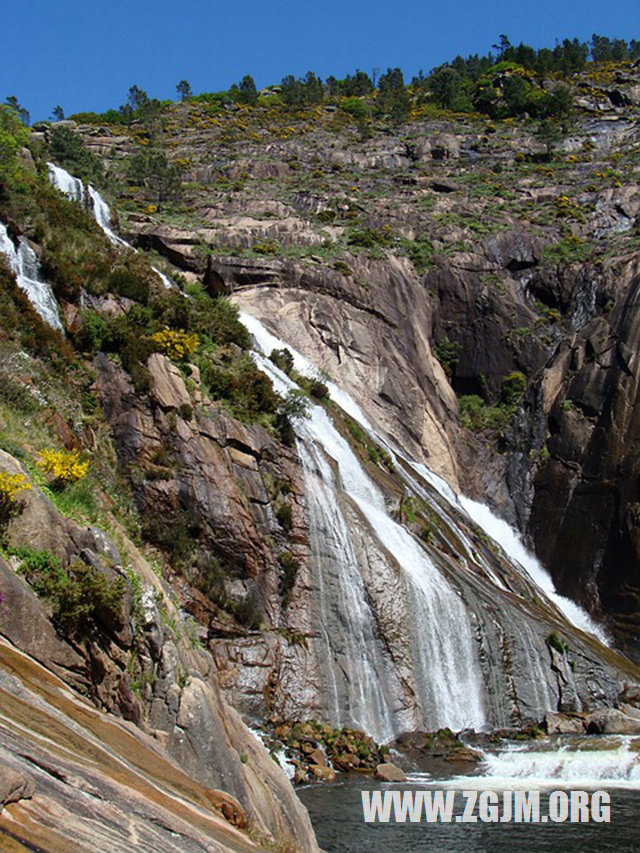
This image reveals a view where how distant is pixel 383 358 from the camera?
162 feet

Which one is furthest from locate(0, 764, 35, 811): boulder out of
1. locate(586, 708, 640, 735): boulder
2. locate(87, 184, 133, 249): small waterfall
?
locate(87, 184, 133, 249): small waterfall

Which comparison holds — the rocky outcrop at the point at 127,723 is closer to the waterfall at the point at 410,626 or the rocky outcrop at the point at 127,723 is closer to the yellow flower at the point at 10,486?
the yellow flower at the point at 10,486

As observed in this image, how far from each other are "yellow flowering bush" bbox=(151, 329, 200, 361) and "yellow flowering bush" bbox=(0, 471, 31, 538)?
16.3m

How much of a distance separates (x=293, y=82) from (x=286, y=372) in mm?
95400

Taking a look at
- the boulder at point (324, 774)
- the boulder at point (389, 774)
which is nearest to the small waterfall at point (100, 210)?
the boulder at point (324, 774)

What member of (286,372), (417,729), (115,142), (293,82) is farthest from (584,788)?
(293,82)

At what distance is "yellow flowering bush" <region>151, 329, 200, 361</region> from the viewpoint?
28.5m

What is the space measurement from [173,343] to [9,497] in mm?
17268

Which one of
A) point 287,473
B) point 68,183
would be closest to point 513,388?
point 287,473

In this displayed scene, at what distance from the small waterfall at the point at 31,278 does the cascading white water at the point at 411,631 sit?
1057cm

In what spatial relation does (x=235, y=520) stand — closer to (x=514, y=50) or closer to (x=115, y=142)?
(x=115, y=142)

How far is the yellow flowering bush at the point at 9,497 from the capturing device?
12.1 meters

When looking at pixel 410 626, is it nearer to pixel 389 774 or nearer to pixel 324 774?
pixel 389 774

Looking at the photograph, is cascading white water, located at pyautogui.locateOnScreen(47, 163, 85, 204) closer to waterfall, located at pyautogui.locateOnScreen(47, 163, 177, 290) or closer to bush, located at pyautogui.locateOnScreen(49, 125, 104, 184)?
waterfall, located at pyautogui.locateOnScreen(47, 163, 177, 290)
